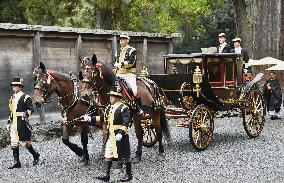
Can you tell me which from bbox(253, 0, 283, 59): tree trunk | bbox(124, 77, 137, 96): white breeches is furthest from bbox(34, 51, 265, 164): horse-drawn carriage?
bbox(253, 0, 283, 59): tree trunk

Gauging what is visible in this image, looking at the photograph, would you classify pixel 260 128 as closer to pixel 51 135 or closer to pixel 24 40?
pixel 51 135

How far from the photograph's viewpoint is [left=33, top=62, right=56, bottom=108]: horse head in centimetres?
989

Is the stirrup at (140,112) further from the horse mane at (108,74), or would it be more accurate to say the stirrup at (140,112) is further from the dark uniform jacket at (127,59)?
the horse mane at (108,74)

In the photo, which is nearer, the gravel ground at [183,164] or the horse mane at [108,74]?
the gravel ground at [183,164]

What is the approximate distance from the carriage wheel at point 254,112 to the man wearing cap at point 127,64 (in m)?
3.73

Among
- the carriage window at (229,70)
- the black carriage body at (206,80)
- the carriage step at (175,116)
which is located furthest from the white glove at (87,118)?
the carriage window at (229,70)

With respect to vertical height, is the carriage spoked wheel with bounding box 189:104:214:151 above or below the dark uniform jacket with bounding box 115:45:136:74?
below

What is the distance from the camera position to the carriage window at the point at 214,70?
12.3 meters

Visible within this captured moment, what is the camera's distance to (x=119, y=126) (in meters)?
8.91

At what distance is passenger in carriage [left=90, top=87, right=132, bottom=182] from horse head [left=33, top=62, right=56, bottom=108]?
63.6 inches

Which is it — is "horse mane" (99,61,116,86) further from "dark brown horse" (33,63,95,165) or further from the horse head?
the horse head

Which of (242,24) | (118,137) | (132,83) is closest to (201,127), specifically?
(132,83)

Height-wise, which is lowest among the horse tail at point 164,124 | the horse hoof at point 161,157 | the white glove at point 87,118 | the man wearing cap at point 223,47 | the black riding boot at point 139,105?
the horse hoof at point 161,157

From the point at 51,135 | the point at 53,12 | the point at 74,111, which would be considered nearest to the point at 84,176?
the point at 74,111
